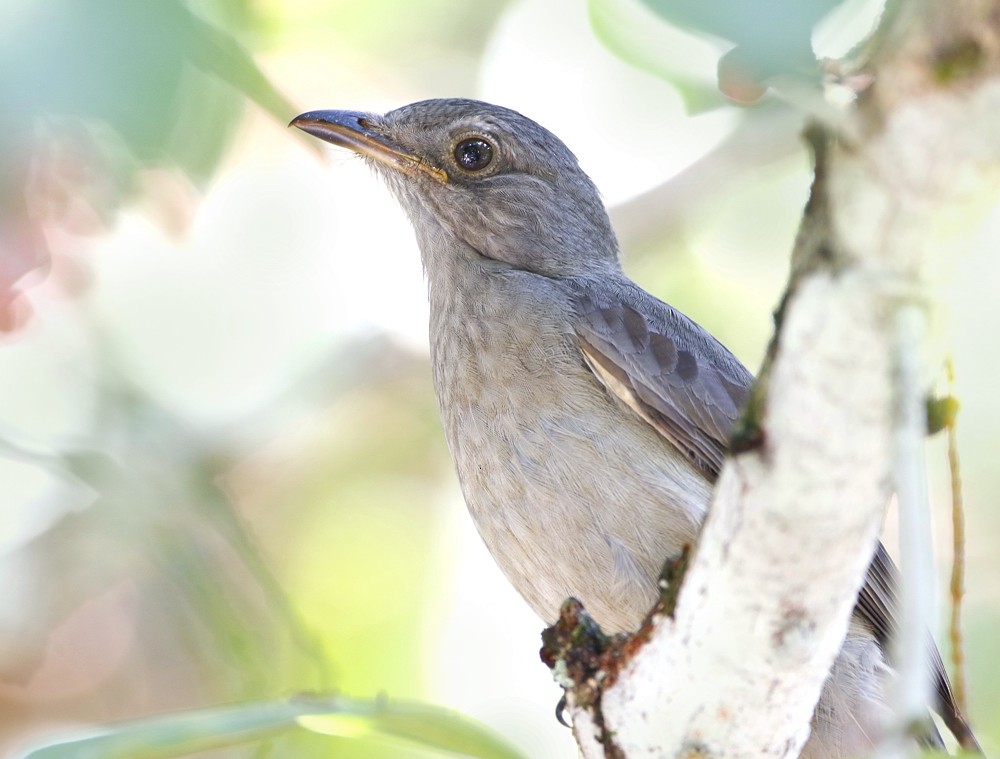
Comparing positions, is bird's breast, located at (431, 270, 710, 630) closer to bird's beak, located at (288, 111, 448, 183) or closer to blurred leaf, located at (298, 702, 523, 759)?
blurred leaf, located at (298, 702, 523, 759)

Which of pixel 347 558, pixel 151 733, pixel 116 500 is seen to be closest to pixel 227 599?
pixel 116 500

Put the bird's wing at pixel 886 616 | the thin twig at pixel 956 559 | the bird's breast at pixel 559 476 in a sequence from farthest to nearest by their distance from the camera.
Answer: the bird's wing at pixel 886 616, the bird's breast at pixel 559 476, the thin twig at pixel 956 559

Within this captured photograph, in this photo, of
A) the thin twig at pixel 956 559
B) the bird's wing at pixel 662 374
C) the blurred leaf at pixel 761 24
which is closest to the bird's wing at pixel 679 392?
the bird's wing at pixel 662 374

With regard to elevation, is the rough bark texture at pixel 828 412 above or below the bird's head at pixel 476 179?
below

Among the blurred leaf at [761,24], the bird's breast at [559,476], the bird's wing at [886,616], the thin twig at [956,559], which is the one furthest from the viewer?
the bird's wing at [886,616]

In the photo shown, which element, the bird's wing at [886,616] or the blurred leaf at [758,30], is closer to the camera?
the blurred leaf at [758,30]

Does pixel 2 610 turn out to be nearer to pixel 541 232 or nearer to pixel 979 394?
pixel 541 232

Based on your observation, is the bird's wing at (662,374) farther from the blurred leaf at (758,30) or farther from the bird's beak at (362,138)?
the blurred leaf at (758,30)

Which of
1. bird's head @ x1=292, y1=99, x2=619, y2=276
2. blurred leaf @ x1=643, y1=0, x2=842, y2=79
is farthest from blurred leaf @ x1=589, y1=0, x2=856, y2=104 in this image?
bird's head @ x1=292, y1=99, x2=619, y2=276
